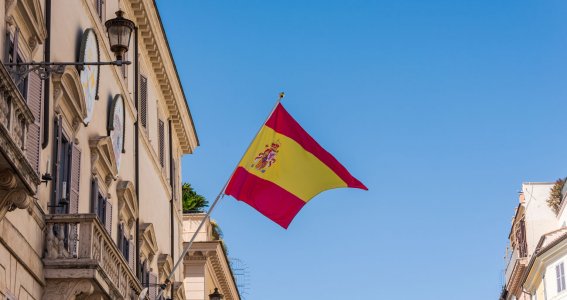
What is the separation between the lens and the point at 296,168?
90.5 ft

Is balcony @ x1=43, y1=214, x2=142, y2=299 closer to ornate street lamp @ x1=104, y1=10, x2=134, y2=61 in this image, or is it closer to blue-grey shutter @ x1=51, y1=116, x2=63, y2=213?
blue-grey shutter @ x1=51, y1=116, x2=63, y2=213

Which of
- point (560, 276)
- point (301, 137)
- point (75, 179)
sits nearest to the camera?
point (75, 179)

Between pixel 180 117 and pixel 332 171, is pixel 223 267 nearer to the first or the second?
pixel 180 117

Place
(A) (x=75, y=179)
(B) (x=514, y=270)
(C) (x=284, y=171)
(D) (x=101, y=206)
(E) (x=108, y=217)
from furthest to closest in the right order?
(B) (x=514, y=270) → (E) (x=108, y=217) → (C) (x=284, y=171) → (D) (x=101, y=206) → (A) (x=75, y=179)

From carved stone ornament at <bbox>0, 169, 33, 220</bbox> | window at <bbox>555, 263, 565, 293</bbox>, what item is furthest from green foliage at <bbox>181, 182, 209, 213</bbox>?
carved stone ornament at <bbox>0, 169, 33, 220</bbox>

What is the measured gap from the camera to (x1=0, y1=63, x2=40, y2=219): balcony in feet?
53.2

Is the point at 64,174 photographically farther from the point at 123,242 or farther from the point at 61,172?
the point at 123,242

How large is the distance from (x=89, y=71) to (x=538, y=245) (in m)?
39.4

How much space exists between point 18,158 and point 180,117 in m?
24.2

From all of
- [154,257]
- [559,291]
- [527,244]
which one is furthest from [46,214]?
[527,244]

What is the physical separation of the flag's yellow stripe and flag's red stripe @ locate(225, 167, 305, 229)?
0.67 ft

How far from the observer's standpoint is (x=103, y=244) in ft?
73.3

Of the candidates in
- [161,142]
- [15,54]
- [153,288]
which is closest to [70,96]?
[15,54]

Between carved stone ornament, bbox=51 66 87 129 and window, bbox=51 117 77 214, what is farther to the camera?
carved stone ornament, bbox=51 66 87 129
